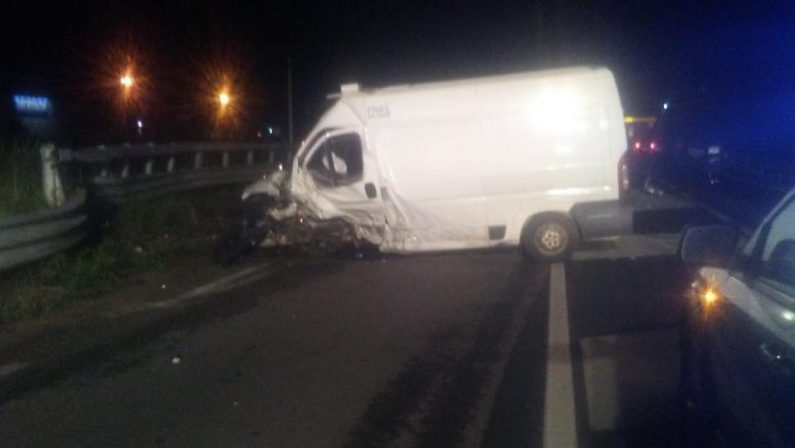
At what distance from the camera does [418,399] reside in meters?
8.16

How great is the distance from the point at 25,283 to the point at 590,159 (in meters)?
6.39

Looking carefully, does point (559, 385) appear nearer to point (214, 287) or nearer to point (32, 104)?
point (214, 287)

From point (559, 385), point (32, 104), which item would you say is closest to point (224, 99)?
point (32, 104)

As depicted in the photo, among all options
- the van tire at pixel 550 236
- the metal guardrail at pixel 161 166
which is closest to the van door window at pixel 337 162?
the van tire at pixel 550 236

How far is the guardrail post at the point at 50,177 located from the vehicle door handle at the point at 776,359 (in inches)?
486

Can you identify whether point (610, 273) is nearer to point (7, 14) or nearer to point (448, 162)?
point (448, 162)

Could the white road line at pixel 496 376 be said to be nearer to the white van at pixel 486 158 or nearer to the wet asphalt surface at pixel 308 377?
the wet asphalt surface at pixel 308 377

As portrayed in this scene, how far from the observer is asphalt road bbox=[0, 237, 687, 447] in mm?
7445

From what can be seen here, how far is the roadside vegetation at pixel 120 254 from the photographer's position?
41.5ft

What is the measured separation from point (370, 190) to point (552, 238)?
2.24 metres

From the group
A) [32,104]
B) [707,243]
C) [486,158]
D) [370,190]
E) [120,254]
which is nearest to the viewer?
[707,243]

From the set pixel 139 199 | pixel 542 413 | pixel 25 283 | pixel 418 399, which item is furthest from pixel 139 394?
pixel 139 199

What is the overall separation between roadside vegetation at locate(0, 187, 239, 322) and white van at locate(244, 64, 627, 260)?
262cm

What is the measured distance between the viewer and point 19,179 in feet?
53.3
